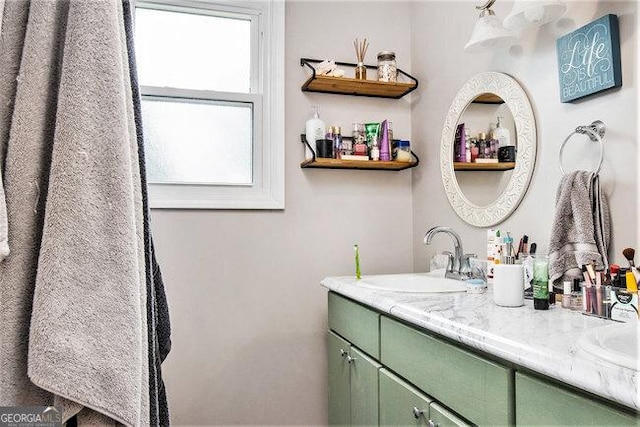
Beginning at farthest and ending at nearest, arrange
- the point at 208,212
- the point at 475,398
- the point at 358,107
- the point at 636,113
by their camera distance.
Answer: the point at 358,107 < the point at 208,212 < the point at 636,113 < the point at 475,398

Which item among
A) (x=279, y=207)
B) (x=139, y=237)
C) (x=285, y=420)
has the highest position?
(x=279, y=207)

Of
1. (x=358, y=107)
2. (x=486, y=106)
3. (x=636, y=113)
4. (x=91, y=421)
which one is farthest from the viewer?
(x=358, y=107)

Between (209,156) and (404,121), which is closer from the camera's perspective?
(209,156)

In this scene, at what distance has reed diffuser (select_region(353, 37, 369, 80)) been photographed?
85.8 inches

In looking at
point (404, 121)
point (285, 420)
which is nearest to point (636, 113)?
point (404, 121)

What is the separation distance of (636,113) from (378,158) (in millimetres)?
1146

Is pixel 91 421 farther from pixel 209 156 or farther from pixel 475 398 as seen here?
pixel 209 156

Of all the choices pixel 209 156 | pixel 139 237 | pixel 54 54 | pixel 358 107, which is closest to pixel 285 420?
pixel 209 156

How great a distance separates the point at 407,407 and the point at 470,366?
0.33 metres

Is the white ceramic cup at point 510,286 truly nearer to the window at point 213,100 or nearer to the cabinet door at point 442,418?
the cabinet door at point 442,418

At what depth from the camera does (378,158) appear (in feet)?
7.13

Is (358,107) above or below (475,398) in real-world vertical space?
above

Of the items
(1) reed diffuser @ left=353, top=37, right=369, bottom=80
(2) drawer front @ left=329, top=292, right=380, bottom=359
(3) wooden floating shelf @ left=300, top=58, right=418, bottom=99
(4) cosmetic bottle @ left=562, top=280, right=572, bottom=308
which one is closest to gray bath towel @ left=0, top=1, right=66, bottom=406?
(2) drawer front @ left=329, top=292, right=380, bottom=359

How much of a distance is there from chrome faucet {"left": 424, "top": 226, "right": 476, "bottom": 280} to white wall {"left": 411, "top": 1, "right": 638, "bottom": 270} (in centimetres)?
10
